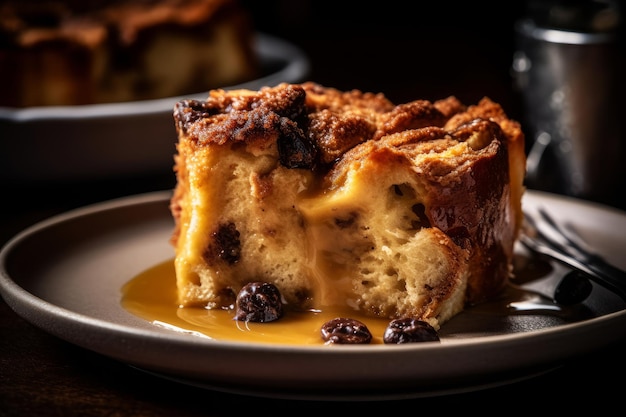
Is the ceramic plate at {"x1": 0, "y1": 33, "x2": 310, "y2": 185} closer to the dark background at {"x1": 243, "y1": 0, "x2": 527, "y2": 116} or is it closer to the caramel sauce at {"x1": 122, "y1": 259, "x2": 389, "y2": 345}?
the caramel sauce at {"x1": 122, "y1": 259, "x2": 389, "y2": 345}

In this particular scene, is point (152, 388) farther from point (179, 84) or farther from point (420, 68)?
point (420, 68)

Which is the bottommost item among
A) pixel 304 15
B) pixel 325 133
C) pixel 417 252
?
pixel 304 15

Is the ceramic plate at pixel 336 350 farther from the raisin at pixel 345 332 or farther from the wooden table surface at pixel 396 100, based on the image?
the raisin at pixel 345 332

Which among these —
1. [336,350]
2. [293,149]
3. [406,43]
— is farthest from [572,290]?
[406,43]

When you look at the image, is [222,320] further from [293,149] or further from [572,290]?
[572,290]

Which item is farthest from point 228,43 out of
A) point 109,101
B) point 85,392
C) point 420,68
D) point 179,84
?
point 85,392
